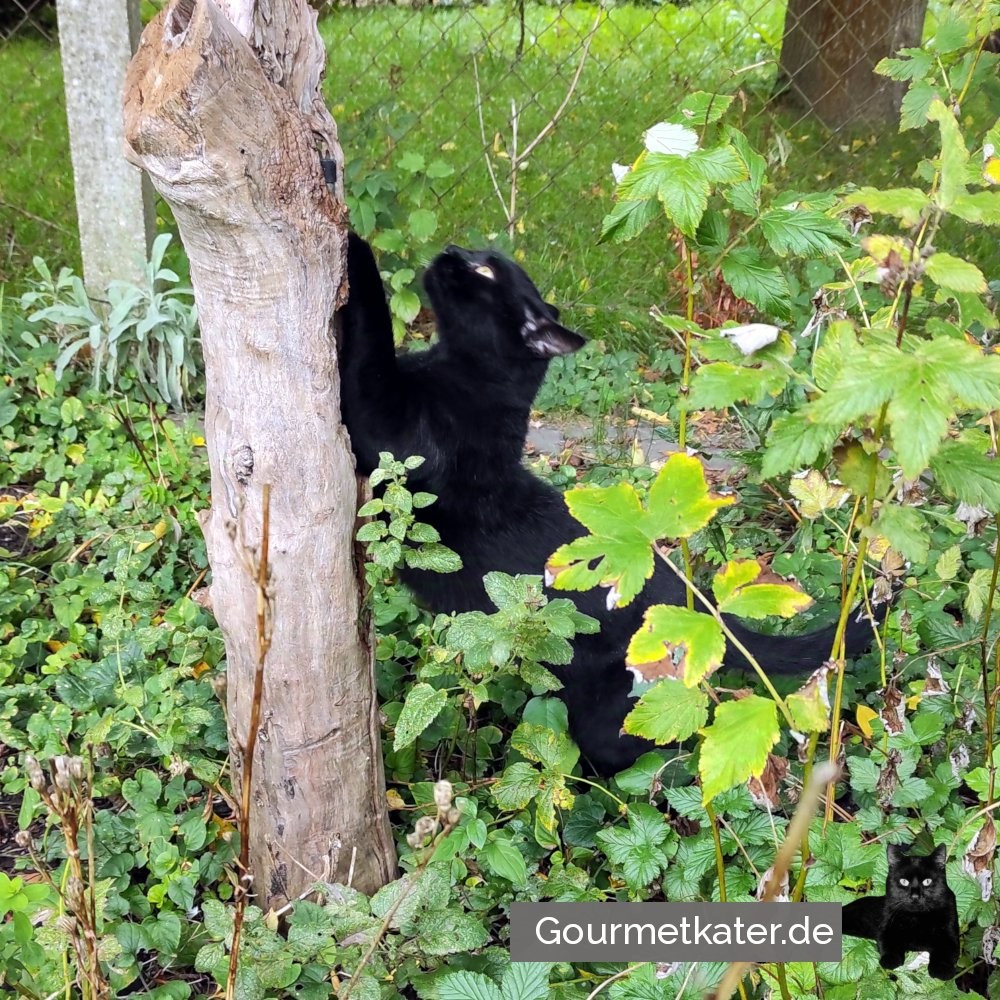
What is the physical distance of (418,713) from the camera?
55.4 inches

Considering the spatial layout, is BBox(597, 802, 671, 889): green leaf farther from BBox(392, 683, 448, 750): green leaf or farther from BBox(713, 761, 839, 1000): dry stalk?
BBox(713, 761, 839, 1000): dry stalk

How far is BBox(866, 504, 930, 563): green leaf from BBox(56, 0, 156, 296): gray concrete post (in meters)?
2.60

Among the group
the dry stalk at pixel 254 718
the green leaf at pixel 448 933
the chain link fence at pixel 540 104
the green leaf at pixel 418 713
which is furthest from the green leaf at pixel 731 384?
the chain link fence at pixel 540 104

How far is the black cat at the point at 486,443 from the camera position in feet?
5.65

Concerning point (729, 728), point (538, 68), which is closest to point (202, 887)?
point (729, 728)

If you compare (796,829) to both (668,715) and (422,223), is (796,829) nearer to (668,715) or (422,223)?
(668,715)

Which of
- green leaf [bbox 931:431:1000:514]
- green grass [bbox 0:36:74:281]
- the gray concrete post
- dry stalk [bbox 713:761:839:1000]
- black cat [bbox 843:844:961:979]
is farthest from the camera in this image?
green grass [bbox 0:36:74:281]

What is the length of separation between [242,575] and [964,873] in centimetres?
111

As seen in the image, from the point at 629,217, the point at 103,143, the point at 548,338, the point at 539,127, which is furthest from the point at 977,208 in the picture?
the point at 539,127

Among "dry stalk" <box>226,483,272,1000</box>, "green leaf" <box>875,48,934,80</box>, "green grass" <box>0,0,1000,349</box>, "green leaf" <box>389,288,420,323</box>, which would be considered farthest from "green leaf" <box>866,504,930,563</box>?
"green grass" <box>0,0,1000,349</box>

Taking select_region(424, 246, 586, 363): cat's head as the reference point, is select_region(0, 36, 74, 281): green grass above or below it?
above

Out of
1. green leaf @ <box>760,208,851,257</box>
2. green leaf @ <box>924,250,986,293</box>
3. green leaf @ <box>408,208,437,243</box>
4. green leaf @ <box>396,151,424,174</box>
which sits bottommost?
green leaf @ <box>924,250,986,293</box>

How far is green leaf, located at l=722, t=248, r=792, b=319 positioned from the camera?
3.53ft

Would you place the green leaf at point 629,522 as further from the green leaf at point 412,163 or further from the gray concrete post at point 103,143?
the gray concrete post at point 103,143
